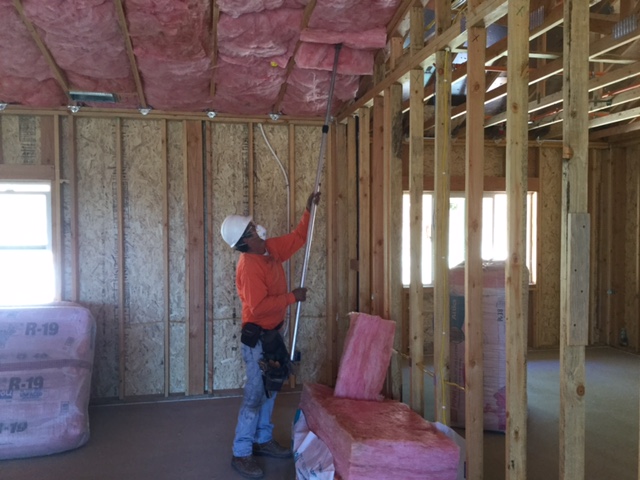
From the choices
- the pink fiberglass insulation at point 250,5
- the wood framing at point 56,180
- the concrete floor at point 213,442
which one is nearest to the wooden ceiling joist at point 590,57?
the pink fiberglass insulation at point 250,5

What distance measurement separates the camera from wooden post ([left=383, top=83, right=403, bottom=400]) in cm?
360

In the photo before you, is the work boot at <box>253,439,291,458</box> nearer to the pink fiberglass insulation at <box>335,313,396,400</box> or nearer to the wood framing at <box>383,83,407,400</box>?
the pink fiberglass insulation at <box>335,313,396,400</box>

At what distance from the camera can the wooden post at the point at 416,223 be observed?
319 cm

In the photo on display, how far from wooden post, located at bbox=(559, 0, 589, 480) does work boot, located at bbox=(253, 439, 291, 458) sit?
2140 millimetres

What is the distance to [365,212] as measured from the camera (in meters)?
4.27

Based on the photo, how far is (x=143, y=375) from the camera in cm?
476

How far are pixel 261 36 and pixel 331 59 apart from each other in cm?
57

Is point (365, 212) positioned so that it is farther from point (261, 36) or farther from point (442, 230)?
point (261, 36)

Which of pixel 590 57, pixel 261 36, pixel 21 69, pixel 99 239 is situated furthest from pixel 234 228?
pixel 590 57

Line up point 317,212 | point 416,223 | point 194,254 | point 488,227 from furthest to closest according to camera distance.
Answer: point 488,227 → point 317,212 → point 194,254 → point 416,223

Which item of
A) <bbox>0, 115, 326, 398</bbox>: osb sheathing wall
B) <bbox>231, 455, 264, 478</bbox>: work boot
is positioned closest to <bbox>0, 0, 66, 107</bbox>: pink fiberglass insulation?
<bbox>0, 115, 326, 398</bbox>: osb sheathing wall

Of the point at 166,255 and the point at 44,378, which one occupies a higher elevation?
the point at 166,255

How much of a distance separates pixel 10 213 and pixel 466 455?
4.35 meters

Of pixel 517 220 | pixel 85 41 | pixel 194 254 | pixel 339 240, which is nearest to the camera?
pixel 517 220
